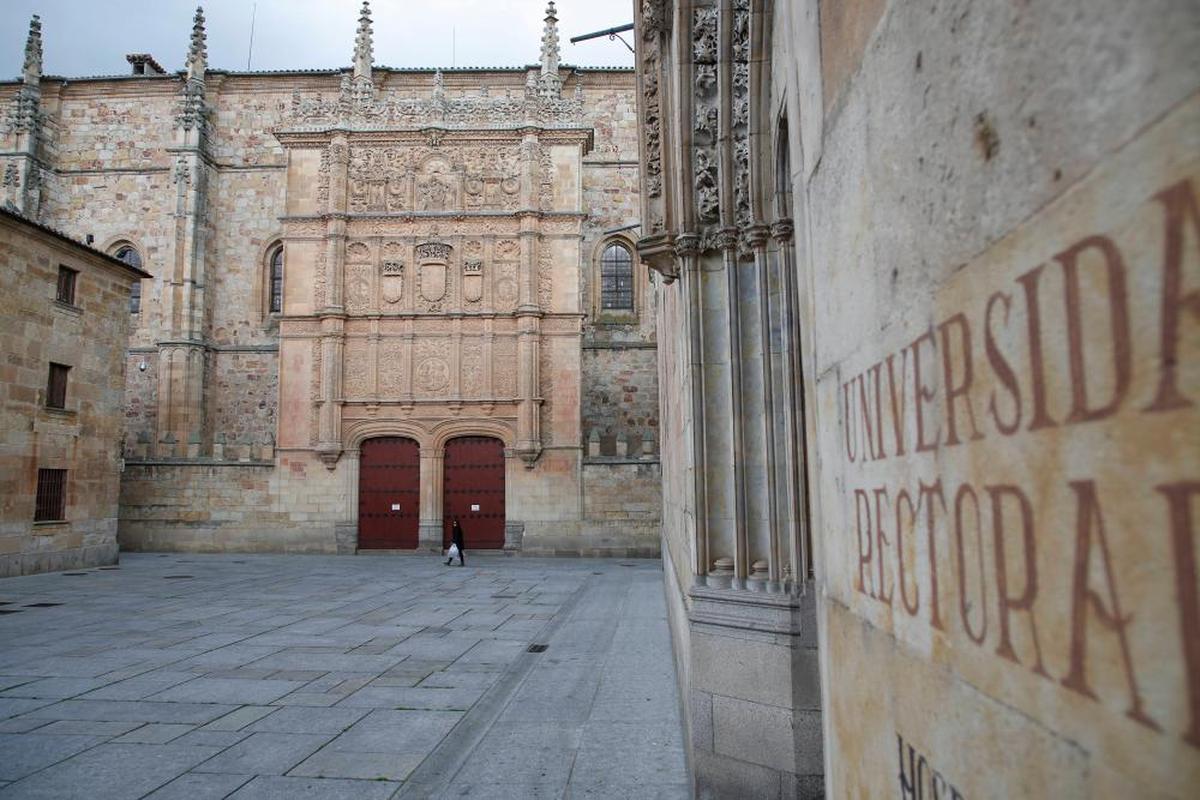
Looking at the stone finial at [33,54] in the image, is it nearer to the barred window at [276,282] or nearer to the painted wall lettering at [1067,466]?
the barred window at [276,282]

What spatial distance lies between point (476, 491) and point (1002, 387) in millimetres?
20385

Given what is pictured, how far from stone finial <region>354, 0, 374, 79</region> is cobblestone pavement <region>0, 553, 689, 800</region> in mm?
18593

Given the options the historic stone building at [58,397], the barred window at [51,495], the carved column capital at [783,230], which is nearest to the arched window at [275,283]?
the historic stone building at [58,397]

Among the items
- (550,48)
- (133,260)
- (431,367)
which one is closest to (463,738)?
(431,367)

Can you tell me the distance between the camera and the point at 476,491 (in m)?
21.0

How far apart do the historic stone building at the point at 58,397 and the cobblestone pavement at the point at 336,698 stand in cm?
449

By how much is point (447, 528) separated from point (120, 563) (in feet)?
25.0

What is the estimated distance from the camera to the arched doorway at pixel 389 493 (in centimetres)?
2092

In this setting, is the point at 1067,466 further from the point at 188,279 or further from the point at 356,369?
the point at 188,279

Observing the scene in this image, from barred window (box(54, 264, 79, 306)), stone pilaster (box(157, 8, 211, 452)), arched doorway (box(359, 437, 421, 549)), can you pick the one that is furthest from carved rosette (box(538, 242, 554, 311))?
stone pilaster (box(157, 8, 211, 452))

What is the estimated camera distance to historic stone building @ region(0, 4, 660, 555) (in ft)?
67.6

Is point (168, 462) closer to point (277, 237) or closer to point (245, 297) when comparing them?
point (245, 297)

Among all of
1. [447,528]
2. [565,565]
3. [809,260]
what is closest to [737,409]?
[809,260]

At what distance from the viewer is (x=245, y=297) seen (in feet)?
88.2
